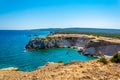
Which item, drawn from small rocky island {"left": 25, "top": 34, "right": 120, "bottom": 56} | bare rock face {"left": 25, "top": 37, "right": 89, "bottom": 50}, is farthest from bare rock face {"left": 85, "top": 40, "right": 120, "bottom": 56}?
bare rock face {"left": 25, "top": 37, "right": 89, "bottom": 50}

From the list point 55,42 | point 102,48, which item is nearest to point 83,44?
point 55,42

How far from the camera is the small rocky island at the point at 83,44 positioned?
82.1 meters

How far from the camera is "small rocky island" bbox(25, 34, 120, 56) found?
269ft

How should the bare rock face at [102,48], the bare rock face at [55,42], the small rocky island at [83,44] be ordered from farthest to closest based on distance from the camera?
the bare rock face at [55,42] → the small rocky island at [83,44] → the bare rock face at [102,48]

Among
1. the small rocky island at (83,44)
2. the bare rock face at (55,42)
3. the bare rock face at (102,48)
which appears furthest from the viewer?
the bare rock face at (55,42)

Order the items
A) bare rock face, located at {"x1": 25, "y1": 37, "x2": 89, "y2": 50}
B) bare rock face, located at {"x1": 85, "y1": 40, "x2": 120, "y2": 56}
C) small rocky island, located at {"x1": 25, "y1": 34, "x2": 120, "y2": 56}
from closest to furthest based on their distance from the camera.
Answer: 1. bare rock face, located at {"x1": 85, "y1": 40, "x2": 120, "y2": 56}
2. small rocky island, located at {"x1": 25, "y1": 34, "x2": 120, "y2": 56}
3. bare rock face, located at {"x1": 25, "y1": 37, "x2": 89, "y2": 50}

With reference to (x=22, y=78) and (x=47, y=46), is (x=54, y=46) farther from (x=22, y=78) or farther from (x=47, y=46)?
(x=22, y=78)

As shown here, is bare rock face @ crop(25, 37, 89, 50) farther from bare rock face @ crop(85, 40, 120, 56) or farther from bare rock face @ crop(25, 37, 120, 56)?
bare rock face @ crop(85, 40, 120, 56)

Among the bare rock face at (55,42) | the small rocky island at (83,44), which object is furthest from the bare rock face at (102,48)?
the bare rock face at (55,42)

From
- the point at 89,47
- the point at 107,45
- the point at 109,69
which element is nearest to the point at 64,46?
the point at 89,47

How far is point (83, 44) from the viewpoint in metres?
116

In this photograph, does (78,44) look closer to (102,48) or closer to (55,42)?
(55,42)

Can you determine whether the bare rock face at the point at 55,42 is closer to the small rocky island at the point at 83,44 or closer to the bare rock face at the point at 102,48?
the small rocky island at the point at 83,44

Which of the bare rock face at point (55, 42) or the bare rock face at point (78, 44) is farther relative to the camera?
the bare rock face at point (55, 42)
